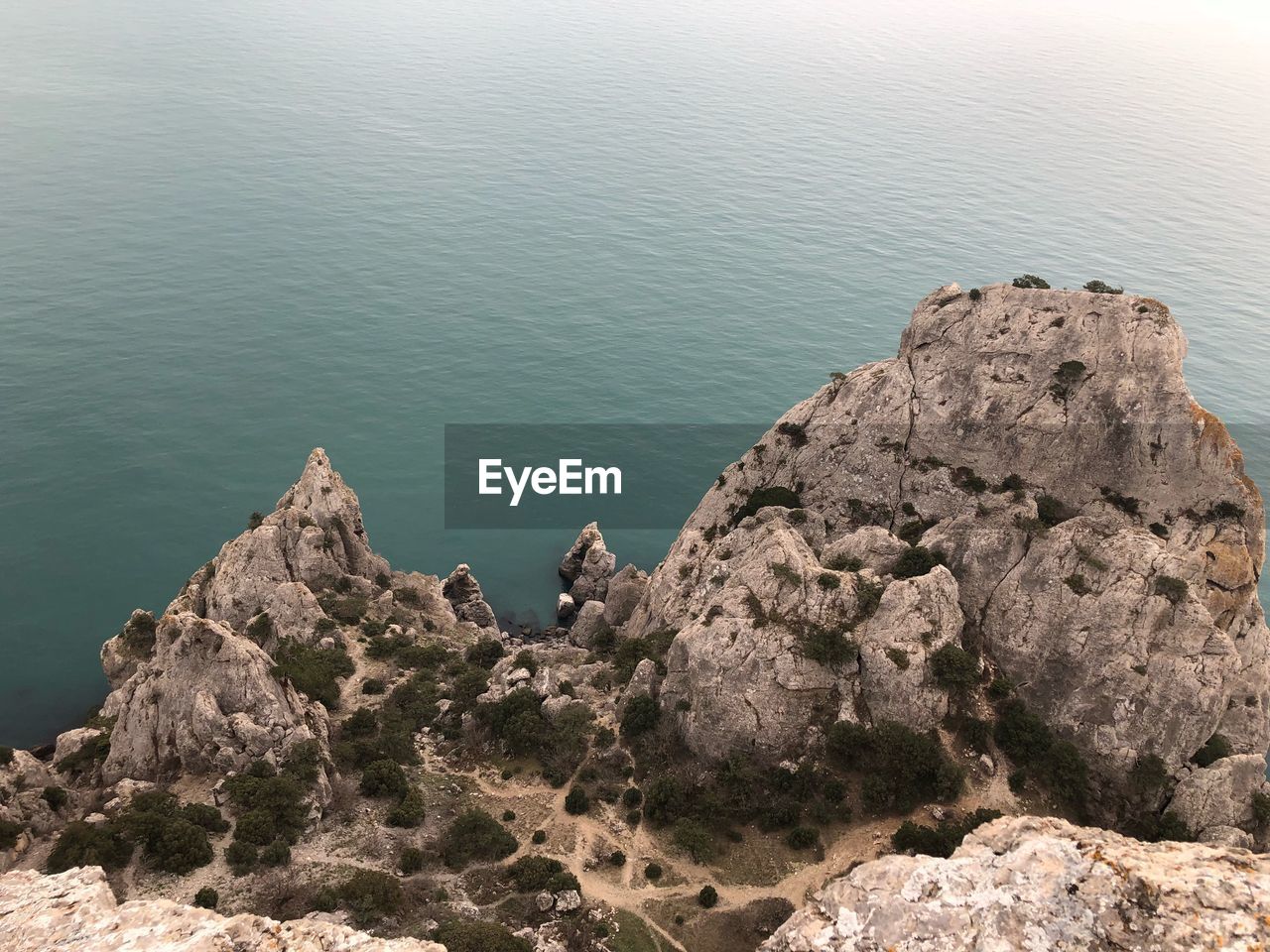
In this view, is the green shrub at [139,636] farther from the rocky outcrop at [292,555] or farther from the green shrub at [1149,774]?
the green shrub at [1149,774]

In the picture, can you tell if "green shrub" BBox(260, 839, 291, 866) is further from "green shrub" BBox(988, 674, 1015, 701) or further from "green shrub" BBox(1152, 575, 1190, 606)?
"green shrub" BBox(1152, 575, 1190, 606)

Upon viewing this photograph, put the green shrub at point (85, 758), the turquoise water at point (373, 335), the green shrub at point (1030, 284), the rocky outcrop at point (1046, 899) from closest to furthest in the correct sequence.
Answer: the rocky outcrop at point (1046, 899) < the green shrub at point (85, 758) < the green shrub at point (1030, 284) < the turquoise water at point (373, 335)

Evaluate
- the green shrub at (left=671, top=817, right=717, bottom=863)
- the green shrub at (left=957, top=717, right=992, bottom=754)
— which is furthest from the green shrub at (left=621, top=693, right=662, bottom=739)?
the green shrub at (left=957, top=717, right=992, bottom=754)

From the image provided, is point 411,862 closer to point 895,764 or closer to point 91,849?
point 91,849

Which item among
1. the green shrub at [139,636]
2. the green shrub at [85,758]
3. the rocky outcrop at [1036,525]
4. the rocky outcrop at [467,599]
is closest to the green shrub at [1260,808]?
the rocky outcrop at [1036,525]

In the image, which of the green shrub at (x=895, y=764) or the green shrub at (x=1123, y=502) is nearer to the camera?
the green shrub at (x=895, y=764)

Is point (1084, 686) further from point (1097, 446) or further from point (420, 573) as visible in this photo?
point (420, 573)

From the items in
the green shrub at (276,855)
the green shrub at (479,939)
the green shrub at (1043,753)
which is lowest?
the green shrub at (276,855)
